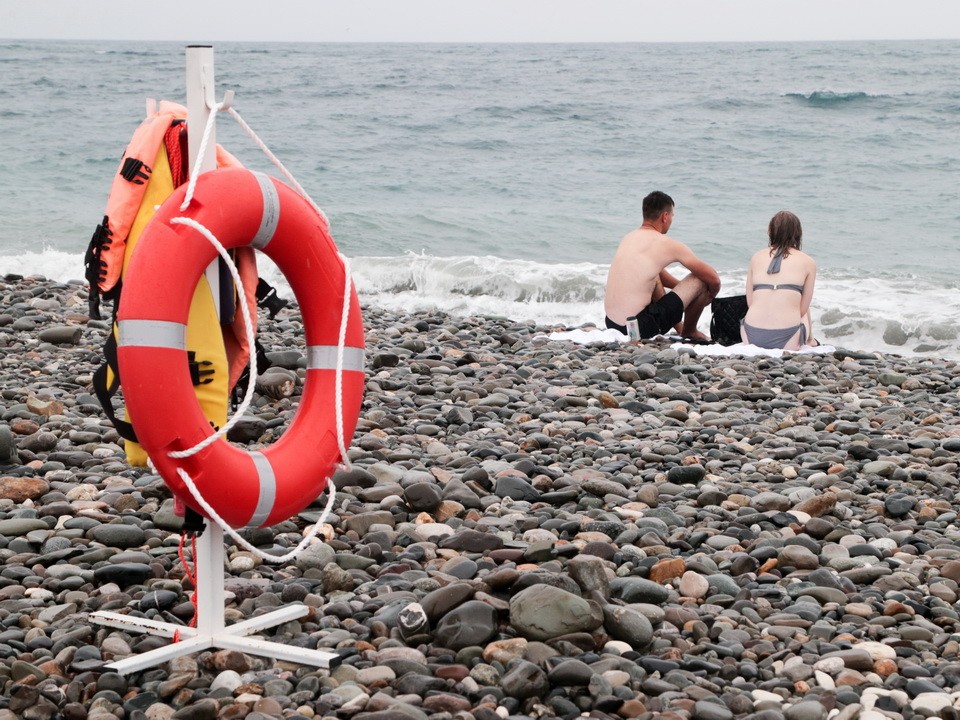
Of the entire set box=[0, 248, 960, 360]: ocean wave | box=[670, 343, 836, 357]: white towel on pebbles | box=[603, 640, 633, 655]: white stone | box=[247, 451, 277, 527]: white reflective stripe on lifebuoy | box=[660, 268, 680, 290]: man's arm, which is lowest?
box=[0, 248, 960, 360]: ocean wave

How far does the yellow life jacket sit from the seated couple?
193 inches

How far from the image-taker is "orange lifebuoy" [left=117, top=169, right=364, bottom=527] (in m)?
Answer: 2.49

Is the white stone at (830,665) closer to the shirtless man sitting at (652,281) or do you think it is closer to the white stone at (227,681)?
the white stone at (227,681)

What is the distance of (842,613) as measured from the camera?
3.04 meters

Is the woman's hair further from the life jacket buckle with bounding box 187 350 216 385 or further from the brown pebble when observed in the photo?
the life jacket buckle with bounding box 187 350 216 385

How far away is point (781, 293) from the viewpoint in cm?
731

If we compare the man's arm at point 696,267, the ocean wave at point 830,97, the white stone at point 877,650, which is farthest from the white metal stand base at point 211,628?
the ocean wave at point 830,97

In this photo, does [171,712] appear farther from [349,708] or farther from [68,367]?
[68,367]

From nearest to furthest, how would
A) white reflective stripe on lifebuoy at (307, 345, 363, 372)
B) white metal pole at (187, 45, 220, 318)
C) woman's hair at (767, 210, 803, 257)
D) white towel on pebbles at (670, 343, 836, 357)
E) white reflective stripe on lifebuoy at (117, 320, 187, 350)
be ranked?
white reflective stripe on lifebuoy at (117, 320, 187, 350) < white metal pole at (187, 45, 220, 318) < white reflective stripe on lifebuoy at (307, 345, 363, 372) < white towel on pebbles at (670, 343, 836, 357) < woman's hair at (767, 210, 803, 257)

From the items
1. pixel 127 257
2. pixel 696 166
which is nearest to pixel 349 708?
pixel 127 257

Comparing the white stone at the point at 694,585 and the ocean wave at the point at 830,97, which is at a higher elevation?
the ocean wave at the point at 830,97

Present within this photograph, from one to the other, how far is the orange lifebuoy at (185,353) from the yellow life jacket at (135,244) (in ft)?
0.59

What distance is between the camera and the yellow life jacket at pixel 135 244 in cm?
279

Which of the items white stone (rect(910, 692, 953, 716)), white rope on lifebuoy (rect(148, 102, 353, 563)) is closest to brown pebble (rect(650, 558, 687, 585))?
white stone (rect(910, 692, 953, 716))
